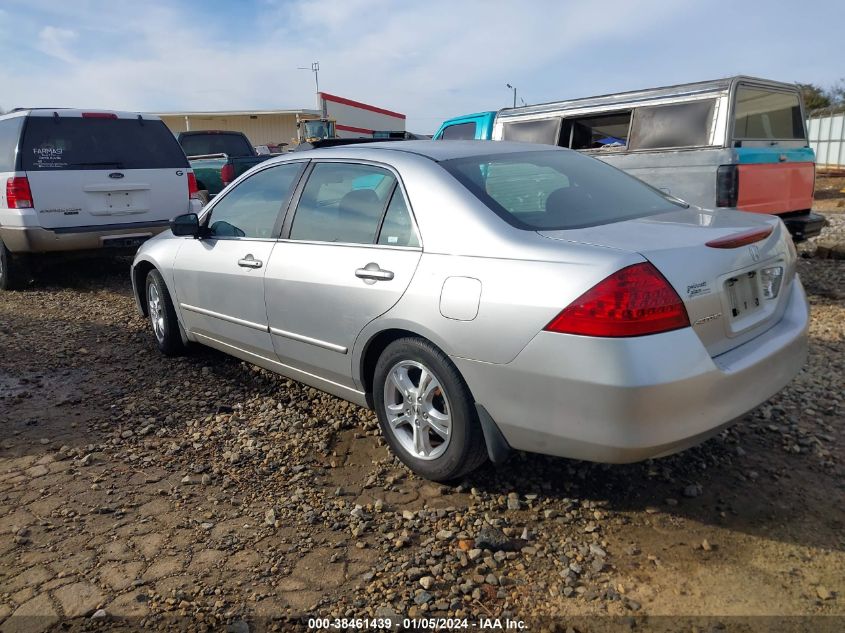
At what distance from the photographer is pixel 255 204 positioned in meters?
4.30

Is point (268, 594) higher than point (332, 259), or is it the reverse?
point (332, 259)

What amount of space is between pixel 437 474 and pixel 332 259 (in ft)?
4.01

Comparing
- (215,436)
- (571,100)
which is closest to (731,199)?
(571,100)

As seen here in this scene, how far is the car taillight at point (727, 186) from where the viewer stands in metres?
6.10

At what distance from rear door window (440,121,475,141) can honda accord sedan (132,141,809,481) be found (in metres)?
5.52

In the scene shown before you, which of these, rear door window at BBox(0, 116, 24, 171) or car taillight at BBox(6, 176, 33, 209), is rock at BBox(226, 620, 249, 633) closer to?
car taillight at BBox(6, 176, 33, 209)

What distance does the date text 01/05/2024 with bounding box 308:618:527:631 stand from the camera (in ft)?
7.56

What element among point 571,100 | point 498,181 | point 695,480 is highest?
point 571,100

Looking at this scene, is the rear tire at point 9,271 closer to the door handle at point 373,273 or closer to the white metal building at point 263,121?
the door handle at point 373,273

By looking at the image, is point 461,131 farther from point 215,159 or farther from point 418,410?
point 418,410

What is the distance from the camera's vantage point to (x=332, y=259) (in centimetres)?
349

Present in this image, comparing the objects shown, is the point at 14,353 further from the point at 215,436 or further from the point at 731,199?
the point at 731,199

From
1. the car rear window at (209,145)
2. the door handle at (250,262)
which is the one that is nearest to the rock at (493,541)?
the door handle at (250,262)

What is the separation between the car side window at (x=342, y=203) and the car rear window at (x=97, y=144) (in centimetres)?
472
